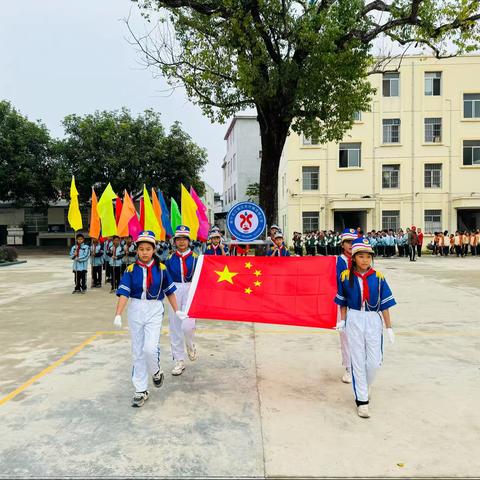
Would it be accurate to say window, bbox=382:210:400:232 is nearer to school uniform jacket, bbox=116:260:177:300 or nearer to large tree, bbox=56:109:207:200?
large tree, bbox=56:109:207:200

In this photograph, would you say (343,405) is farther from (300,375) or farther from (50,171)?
(50,171)

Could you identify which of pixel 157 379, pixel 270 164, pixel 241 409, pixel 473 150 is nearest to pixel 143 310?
pixel 157 379

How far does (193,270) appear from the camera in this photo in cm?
623

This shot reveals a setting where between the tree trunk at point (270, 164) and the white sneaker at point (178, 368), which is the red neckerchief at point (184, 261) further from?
the tree trunk at point (270, 164)

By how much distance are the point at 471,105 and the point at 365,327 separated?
3203 centimetres

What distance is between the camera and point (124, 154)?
31.2 m

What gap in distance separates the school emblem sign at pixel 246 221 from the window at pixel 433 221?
26473 millimetres

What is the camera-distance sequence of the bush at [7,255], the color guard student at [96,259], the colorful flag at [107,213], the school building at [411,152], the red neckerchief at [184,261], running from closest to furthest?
the red neckerchief at [184,261]
the colorful flag at [107,213]
the color guard student at [96,259]
the bush at [7,255]
the school building at [411,152]

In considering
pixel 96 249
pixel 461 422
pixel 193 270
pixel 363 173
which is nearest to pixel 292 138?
pixel 363 173

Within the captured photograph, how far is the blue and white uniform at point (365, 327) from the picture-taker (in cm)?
458

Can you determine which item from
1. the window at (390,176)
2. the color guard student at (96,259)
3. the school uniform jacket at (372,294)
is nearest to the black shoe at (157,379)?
the school uniform jacket at (372,294)

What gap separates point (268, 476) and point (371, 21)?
13008mm

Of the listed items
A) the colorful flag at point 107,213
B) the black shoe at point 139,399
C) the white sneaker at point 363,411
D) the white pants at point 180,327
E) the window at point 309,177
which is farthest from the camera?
the window at point 309,177

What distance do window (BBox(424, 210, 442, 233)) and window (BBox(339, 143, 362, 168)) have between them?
593 cm
